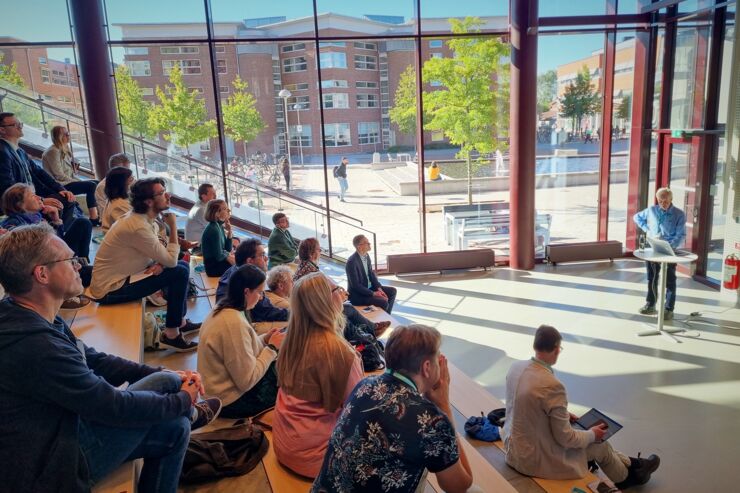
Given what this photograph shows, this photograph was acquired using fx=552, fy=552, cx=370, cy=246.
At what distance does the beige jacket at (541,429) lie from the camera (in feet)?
10.7

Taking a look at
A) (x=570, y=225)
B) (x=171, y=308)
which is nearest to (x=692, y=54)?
(x=570, y=225)

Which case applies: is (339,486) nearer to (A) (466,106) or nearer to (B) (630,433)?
(B) (630,433)

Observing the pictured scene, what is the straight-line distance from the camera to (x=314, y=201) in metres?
10.1

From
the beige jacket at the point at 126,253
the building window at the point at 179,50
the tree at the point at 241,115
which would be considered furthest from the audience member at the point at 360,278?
the building window at the point at 179,50

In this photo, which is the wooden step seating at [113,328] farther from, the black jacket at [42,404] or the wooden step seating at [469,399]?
the wooden step seating at [469,399]

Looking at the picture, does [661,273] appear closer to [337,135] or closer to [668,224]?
[668,224]

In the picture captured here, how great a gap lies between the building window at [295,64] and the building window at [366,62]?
919 mm

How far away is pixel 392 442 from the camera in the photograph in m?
1.96

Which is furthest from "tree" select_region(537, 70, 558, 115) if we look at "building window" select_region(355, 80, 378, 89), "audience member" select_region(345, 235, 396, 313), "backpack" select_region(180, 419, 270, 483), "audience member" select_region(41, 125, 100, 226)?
"backpack" select_region(180, 419, 270, 483)

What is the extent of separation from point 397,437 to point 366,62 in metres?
8.79

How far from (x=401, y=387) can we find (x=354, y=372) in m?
0.74

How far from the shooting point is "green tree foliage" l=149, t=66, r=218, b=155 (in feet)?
30.5

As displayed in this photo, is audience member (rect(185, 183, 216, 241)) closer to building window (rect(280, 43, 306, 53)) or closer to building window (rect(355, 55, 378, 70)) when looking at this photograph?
building window (rect(280, 43, 306, 53))

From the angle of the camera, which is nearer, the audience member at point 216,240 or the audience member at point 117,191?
the audience member at point 117,191
